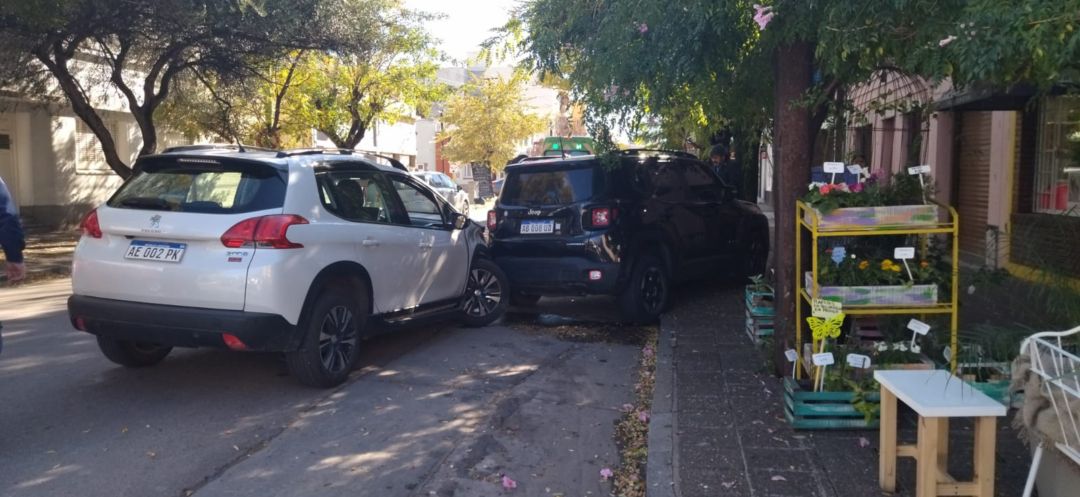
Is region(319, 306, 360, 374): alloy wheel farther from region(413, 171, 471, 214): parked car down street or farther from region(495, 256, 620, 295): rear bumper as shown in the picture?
region(413, 171, 471, 214): parked car down street

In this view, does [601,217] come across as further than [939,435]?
Yes

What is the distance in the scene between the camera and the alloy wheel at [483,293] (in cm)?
884

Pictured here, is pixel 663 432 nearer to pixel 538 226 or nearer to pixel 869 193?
pixel 869 193

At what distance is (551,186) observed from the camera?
9.02 metres

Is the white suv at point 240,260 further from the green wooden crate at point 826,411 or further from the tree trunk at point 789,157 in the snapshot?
the green wooden crate at point 826,411

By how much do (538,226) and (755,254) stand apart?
12.1 ft

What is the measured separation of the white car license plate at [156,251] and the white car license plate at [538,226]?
386 cm

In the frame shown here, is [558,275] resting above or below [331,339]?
above

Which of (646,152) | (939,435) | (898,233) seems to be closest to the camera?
(939,435)

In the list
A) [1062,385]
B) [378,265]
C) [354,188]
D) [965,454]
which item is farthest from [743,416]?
[354,188]

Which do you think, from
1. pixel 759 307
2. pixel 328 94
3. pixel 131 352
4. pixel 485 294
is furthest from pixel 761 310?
pixel 328 94

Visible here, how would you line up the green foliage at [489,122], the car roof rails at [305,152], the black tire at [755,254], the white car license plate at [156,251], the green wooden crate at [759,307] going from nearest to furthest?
the white car license plate at [156,251] → the car roof rails at [305,152] → the green wooden crate at [759,307] → the black tire at [755,254] → the green foliage at [489,122]

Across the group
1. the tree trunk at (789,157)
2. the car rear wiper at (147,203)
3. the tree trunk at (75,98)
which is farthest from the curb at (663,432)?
the tree trunk at (75,98)

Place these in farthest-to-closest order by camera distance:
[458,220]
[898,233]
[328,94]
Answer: [328,94] → [458,220] → [898,233]
